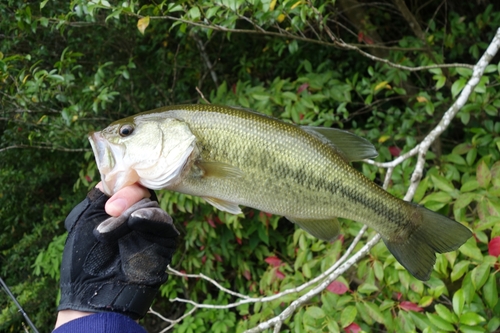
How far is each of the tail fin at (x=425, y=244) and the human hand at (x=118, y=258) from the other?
94 centimetres

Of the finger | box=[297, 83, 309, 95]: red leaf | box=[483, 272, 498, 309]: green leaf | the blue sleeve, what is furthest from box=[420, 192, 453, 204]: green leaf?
the blue sleeve

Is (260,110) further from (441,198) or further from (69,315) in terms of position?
(69,315)

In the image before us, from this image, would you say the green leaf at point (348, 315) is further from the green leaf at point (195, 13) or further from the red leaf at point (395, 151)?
the green leaf at point (195, 13)

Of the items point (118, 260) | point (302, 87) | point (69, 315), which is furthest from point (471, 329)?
point (302, 87)

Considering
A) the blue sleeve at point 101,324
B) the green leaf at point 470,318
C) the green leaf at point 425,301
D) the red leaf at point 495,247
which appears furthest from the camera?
the green leaf at point 425,301

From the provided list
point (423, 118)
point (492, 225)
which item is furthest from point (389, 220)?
point (423, 118)

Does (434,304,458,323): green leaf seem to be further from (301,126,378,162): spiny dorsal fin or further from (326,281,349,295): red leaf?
(301,126,378,162): spiny dorsal fin

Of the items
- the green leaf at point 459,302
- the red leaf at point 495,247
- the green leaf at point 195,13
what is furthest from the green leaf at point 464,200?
the green leaf at point 195,13

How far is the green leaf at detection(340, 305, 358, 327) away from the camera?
6.94 ft

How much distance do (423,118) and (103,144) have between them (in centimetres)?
244

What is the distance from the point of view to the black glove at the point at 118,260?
4.87 feet

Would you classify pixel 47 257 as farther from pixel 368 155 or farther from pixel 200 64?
pixel 368 155

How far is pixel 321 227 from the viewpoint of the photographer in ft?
5.81

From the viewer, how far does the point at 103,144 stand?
1.57 meters
